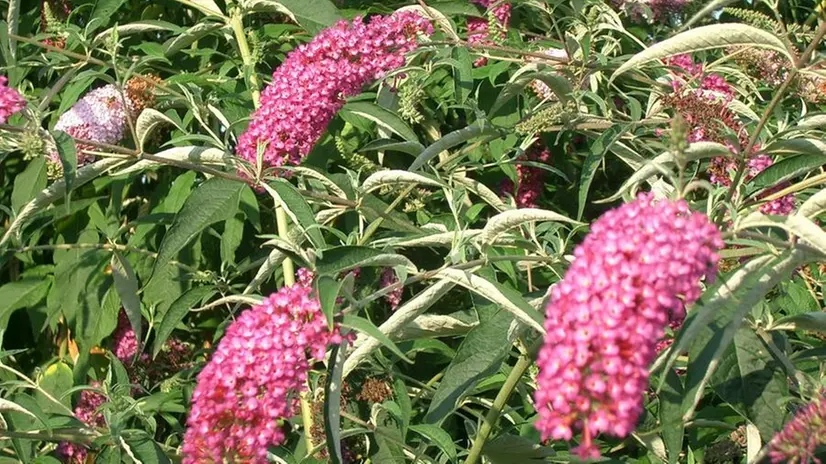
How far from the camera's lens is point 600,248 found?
1459 mm

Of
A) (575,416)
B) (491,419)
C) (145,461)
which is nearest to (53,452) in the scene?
(145,461)

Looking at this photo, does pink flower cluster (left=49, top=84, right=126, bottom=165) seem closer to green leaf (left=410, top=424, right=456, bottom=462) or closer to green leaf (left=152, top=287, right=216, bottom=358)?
green leaf (left=152, top=287, right=216, bottom=358)

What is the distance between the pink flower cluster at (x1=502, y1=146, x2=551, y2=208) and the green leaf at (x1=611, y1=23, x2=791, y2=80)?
1.31m

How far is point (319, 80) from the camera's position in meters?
2.57

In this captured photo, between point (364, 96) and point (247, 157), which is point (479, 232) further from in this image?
point (364, 96)

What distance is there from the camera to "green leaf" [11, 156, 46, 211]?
290cm

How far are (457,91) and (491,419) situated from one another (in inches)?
39.0

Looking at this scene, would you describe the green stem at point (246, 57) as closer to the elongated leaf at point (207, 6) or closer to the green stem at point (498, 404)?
the elongated leaf at point (207, 6)

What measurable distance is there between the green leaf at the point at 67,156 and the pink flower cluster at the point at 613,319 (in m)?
1.09

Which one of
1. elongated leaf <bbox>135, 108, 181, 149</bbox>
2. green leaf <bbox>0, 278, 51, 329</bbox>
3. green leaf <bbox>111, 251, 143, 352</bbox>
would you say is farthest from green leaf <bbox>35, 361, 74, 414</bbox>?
elongated leaf <bbox>135, 108, 181, 149</bbox>

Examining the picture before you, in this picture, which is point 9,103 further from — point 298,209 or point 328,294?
point 328,294

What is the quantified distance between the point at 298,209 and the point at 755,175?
3.52 feet

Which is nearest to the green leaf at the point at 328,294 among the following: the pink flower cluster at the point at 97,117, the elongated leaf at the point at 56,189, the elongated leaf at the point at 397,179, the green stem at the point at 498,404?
the green stem at the point at 498,404

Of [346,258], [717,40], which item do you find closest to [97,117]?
[346,258]
